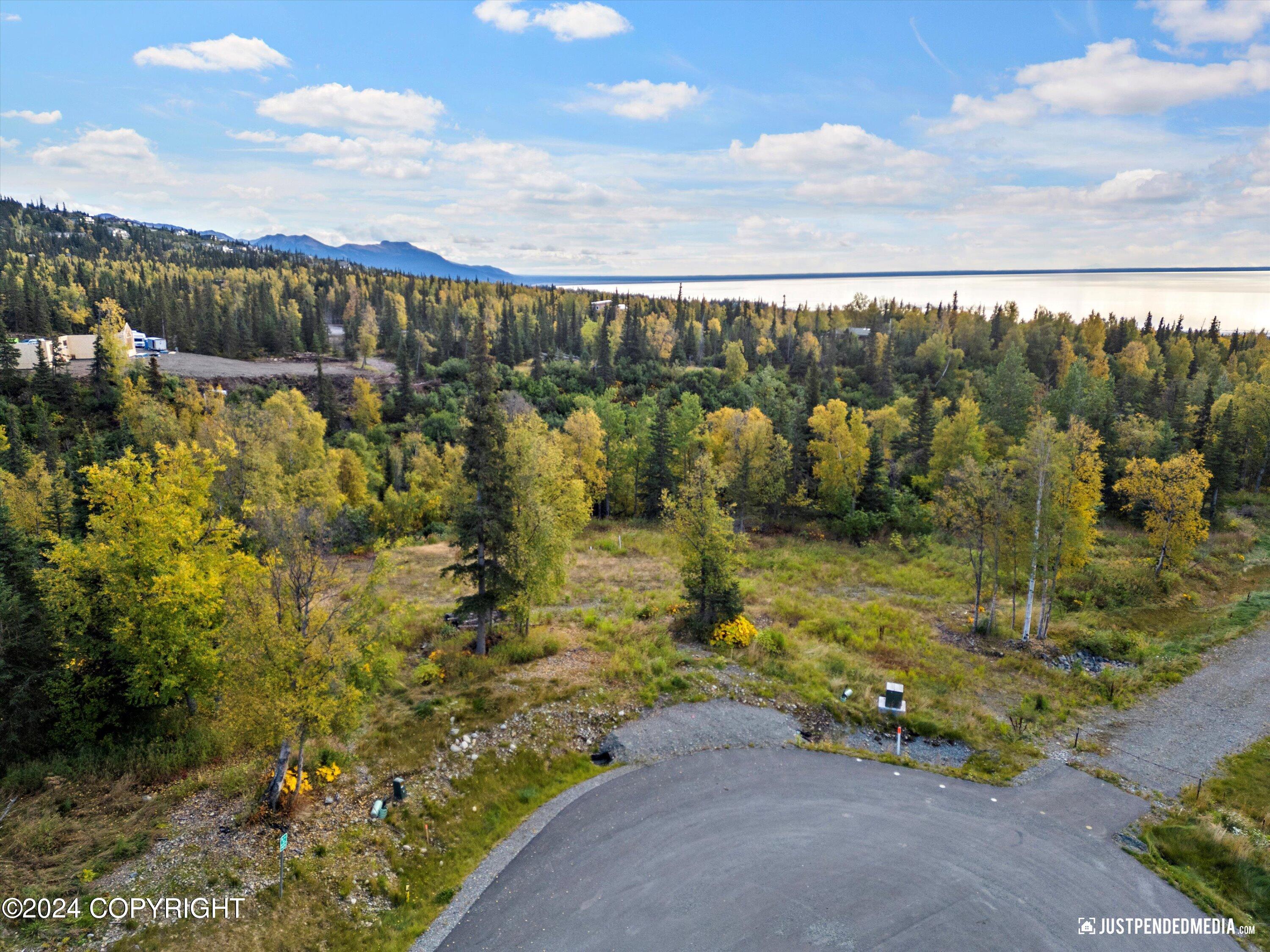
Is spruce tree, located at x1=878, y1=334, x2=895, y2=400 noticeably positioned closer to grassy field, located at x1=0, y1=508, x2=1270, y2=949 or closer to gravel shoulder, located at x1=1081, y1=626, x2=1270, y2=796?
grassy field, located at x1=0, y1=508, x2=1270, y2=949

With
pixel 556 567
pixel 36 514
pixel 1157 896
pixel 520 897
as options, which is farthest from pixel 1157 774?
pixel 36 514

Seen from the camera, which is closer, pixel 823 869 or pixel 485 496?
pixel 823 869

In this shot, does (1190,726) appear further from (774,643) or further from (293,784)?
(293,784)

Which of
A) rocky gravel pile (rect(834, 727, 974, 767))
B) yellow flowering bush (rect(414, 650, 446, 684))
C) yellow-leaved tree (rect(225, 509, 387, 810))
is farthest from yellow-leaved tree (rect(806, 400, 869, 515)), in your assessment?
yellow-leaved tree (rect(225, 509, 387, 810))

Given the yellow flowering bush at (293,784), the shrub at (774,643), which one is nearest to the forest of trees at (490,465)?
the yellow flowering bush at (293,784)

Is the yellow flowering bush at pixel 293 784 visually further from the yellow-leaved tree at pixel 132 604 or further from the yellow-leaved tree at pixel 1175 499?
the yellow-leaved tree at pixel 1175 499

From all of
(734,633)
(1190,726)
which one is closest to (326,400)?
(734,633)

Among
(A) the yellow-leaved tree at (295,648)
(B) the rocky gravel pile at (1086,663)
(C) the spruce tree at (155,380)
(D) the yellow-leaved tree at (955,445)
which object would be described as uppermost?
(C) the spruce tree at (155,380)

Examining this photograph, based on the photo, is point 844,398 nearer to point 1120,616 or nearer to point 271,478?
point 1120,616
